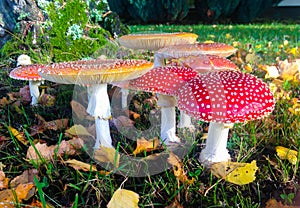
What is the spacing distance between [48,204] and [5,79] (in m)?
2.02

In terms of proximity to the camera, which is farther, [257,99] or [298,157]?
[298,157]

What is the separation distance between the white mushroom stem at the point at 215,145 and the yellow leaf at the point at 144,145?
0.92 ft

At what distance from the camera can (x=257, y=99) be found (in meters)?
1.54

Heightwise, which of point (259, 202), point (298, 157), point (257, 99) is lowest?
point (259, 202)

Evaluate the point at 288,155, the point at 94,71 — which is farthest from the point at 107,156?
the point at 288,155

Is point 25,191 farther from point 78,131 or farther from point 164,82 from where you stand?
point 164,82

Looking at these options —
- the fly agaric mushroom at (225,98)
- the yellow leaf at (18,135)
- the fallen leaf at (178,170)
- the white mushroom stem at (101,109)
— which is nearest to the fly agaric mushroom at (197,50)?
the fly agaric mushroom at (225,98)

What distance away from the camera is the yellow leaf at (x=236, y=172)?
157 cm

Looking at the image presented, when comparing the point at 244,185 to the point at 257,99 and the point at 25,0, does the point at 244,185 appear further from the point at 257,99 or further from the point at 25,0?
the point at 25,0

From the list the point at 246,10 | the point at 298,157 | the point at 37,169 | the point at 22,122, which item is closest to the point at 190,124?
the point at 298,157

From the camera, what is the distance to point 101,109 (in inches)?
72.9

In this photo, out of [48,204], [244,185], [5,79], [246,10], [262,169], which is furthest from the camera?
[246,10]

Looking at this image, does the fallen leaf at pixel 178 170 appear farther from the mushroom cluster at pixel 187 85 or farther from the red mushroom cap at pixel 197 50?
the red mushroom cap at pixel 197 50

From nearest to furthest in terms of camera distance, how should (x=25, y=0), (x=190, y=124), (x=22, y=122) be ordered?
(x=190, y=124) → (x=22, y=122) → (x=25, y=0)
